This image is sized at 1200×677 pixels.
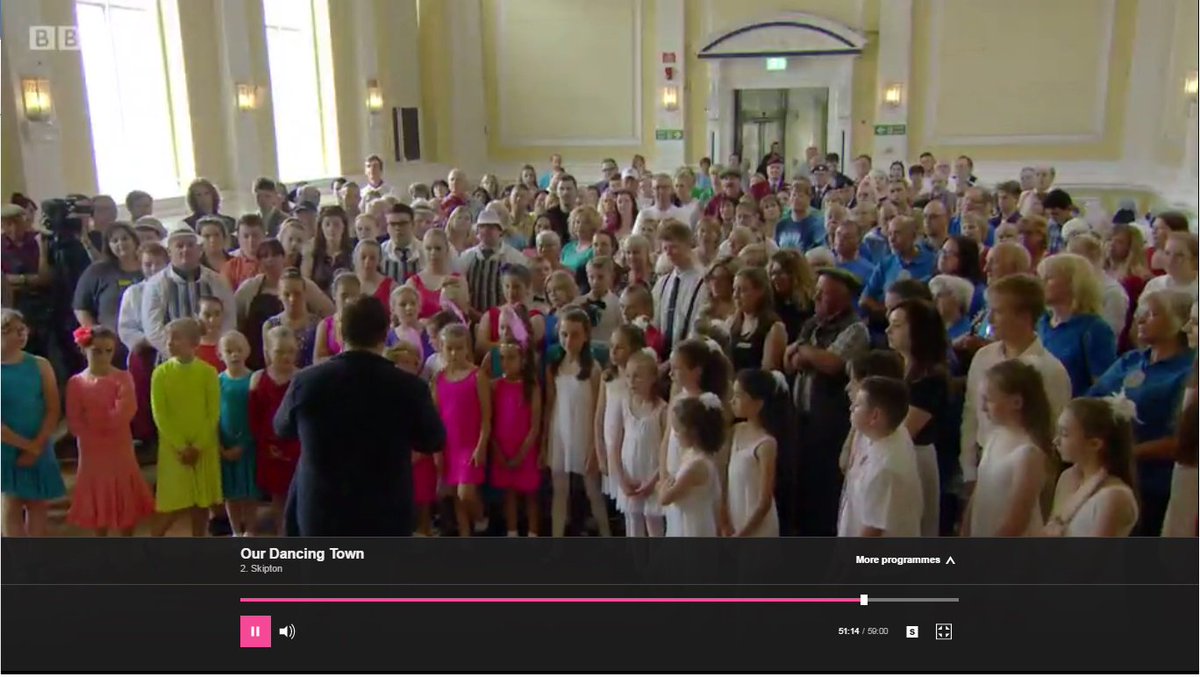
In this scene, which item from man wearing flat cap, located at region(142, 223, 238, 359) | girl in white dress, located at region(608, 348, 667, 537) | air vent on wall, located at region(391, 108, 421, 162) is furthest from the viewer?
air vent on wall, located at region(391, 108, 421, 162)

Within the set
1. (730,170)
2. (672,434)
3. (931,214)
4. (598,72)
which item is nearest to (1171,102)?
(672,434)

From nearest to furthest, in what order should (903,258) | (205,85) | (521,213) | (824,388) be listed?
(824,388) → (903,258) → (521,213) → (205,85)

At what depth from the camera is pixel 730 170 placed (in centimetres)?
376

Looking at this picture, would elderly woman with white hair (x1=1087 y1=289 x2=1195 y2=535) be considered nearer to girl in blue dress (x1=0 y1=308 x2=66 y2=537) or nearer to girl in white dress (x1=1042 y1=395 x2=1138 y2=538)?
girl in white dress (x1=1042 y1=395 x2=1138 y2=538)

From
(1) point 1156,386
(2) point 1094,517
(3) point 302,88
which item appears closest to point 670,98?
(3) point 302,88

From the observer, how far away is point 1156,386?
961mm

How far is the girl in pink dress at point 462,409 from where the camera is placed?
1.37 m

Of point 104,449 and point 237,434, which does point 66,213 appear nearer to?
point 237,434

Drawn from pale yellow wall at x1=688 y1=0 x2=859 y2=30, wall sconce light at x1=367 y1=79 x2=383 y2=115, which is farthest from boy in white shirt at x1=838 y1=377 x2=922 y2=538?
wall sconce light at x1=367 y1=79 x2=383 y2=115

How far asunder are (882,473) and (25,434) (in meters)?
0.86

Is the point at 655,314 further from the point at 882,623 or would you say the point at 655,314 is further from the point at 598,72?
the point at 598,72

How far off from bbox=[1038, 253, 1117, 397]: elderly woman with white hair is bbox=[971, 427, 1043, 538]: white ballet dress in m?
0.33

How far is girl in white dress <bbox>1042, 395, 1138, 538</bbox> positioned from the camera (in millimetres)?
750

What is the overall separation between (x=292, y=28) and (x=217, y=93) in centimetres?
116
